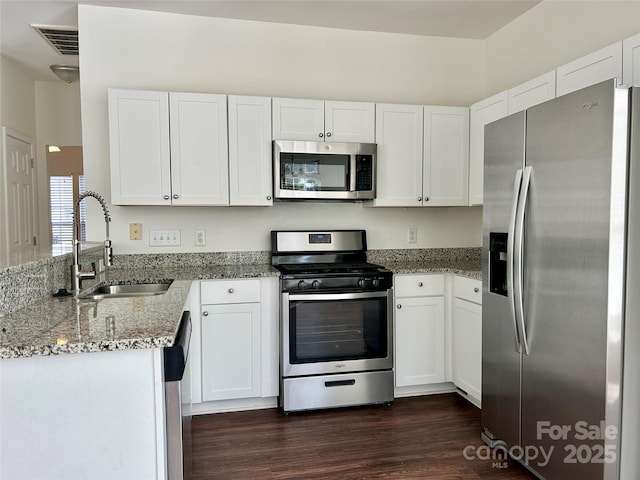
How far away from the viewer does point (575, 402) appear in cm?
180

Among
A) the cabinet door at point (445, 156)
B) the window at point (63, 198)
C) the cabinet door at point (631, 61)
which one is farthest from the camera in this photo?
the window at point (63, 198)

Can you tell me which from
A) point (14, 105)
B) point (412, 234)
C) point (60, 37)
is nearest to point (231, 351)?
point (412, 234)

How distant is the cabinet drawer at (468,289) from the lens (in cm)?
272

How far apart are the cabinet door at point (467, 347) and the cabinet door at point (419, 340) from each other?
10cm

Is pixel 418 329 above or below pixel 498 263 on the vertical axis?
below

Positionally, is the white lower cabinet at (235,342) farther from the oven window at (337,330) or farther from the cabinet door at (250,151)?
the cabinet door at (250,151)

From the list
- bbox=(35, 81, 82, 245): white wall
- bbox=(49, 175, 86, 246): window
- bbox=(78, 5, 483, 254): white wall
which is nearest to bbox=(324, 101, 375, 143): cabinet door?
bbox=(78, 5, 483, 254): white wall

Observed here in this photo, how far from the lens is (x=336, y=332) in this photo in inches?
112

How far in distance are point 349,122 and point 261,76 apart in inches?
30.2

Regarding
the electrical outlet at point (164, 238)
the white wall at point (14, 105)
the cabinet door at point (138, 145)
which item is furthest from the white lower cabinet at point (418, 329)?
the white wall at point (14, 105)

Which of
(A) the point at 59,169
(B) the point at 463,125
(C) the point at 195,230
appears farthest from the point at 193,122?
(A) the point at 59,169

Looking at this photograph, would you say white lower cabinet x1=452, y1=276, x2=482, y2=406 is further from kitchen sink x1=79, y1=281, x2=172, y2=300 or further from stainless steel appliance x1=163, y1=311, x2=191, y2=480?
stainless steel appliance x1=163, y1=311, x2=191, y2=480

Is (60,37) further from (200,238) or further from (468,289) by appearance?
(468,289)

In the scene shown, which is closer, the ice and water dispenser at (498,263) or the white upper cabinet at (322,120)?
the ice and water dispenser at (498,263)
